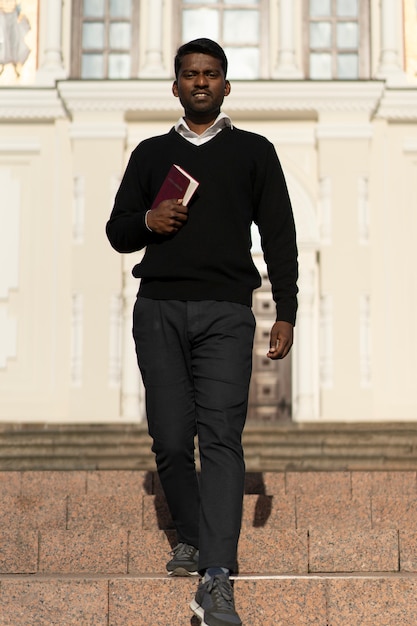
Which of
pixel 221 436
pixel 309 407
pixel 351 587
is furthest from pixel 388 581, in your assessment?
pixel 309 407

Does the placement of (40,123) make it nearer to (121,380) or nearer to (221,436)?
(121,380)

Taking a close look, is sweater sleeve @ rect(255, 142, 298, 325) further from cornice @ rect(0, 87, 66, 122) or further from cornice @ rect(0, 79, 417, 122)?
cornice @ rect(0, 87, 66, 122)

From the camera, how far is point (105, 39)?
16.9 meters

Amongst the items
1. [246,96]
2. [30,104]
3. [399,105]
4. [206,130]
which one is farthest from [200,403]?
[30,104]

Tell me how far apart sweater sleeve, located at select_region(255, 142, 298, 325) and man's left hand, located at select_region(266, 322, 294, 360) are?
130 mm

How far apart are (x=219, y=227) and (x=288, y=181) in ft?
39.8

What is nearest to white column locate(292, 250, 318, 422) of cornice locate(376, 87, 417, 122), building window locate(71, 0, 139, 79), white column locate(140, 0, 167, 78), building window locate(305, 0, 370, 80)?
cornice locate(376, 87, 417, 122)

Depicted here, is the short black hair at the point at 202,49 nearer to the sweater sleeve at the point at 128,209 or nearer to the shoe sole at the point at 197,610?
the sweater sleeve at the point at 128,209

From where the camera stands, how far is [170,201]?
4.34 metres

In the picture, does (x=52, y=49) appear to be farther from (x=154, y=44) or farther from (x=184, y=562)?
(x=184, y=562)

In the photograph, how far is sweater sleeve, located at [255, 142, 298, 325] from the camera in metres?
4.48

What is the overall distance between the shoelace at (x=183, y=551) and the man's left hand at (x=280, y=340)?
80 centimetres

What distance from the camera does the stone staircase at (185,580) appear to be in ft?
14.0

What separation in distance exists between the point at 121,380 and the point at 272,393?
83.0 inches
